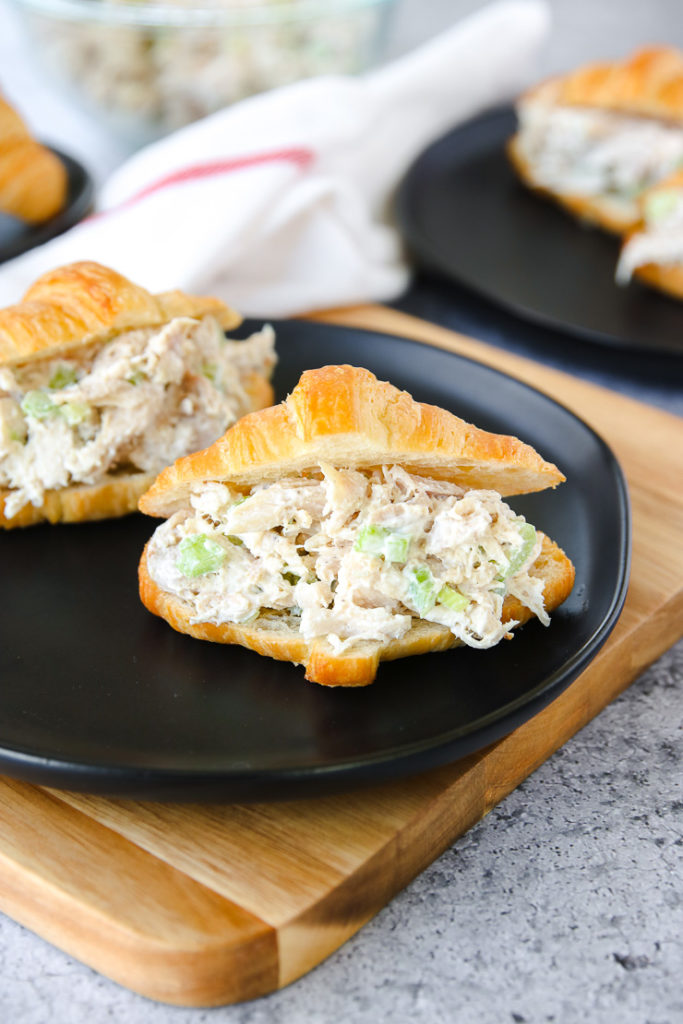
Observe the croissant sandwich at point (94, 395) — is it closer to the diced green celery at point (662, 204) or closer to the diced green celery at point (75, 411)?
the diced green celery at point (75, 411)

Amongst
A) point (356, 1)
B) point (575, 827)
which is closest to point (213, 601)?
point (575, 827)

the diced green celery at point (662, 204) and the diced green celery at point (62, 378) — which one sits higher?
the diced green celery at point (62, 378)

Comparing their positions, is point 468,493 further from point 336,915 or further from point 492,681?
point 336,915

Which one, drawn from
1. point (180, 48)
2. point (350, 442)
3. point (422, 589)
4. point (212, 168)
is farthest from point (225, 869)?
point (180, 48)

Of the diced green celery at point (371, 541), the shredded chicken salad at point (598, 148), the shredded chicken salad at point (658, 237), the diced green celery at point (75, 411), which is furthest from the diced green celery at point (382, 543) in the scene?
the shredded chicken salad at point (598, 148)

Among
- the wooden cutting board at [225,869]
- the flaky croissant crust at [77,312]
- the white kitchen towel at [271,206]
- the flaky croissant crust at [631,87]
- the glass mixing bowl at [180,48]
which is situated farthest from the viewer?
the flaky croissant crust at [631,87]

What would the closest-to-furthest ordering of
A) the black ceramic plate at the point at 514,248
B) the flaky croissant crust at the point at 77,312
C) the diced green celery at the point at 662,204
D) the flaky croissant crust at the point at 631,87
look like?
the flaky croissant crust at the point at 77,312, the black ceramic plate at the point at 514,248, the diced green celery at the point at 662,204, the flaky croissant crust at the point at 631,87

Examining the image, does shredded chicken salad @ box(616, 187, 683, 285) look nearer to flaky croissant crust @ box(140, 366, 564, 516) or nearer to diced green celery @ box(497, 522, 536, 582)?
flaky croissant crust @ box(140, 366, 564, 516)
